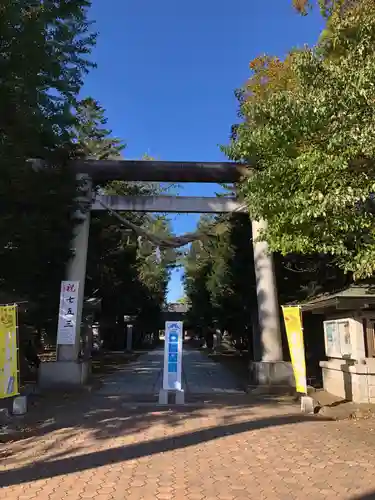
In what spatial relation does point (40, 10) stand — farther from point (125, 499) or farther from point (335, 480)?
point (335, 480)

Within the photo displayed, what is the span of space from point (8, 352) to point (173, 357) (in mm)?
3867

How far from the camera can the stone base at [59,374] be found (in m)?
13.1

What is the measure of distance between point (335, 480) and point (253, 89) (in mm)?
11781

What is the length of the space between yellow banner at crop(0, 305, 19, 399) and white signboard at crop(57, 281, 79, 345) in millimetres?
4040

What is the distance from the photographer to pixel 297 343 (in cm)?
1033

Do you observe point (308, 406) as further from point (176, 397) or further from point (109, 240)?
point (109, 240)

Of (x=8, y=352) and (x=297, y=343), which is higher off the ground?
(x=297, y=343)

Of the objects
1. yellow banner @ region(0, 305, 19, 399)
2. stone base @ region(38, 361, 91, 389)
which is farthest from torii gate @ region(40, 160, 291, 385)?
yellow banner @ region(0, 305, 19, 399)

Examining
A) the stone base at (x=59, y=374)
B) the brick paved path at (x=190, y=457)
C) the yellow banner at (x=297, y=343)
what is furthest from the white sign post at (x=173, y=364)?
the stone base at (x=59, y=374)

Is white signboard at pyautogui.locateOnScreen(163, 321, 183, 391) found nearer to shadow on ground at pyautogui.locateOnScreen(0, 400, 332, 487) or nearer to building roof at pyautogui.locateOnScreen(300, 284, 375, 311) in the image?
shadow on ground at pyautogui.locateOnScreen(0, 400, 332, 487)

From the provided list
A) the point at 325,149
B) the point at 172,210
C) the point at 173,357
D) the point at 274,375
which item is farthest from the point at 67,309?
the point at 325,149

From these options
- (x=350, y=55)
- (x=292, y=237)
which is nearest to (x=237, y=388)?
(x=292, y=237)

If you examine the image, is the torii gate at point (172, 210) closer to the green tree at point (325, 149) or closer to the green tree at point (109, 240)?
the green tree at point (109, 240)

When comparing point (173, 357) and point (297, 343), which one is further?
point (173, 357)
